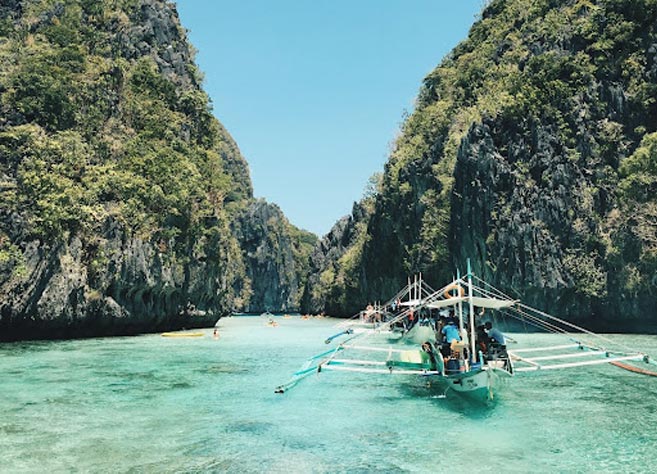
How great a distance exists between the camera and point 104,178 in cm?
3178

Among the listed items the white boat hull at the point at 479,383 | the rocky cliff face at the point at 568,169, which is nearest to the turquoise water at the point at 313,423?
the white boat hull at the point at 479,383

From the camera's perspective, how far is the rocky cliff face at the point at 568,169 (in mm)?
33156

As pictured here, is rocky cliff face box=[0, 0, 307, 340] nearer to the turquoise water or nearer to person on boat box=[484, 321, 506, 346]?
the turquoise water

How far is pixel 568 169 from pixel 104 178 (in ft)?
105

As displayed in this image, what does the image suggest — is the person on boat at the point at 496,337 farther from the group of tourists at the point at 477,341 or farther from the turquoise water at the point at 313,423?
the turquoise water at the point at 313,423

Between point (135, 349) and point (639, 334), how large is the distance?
3079cm

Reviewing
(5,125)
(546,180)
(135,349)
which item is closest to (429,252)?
(546,180)

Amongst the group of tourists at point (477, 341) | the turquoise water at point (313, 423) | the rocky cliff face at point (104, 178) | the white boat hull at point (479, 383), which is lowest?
the turquoise water at point (313, 423)

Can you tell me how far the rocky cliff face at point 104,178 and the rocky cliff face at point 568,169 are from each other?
22.1 meters

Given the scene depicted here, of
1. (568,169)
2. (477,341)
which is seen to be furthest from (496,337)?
(568,169)

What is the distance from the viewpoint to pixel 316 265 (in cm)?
9662

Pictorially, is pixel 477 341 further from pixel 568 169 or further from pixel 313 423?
pixel 568 169

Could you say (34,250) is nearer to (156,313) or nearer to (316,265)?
(156,313)

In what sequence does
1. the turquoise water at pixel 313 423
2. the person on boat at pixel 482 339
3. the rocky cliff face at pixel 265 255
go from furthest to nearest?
the rocky cliff face at pixel 265 255, the person on boat at pixel 482 339, the turquoise water at pixel 313 423
